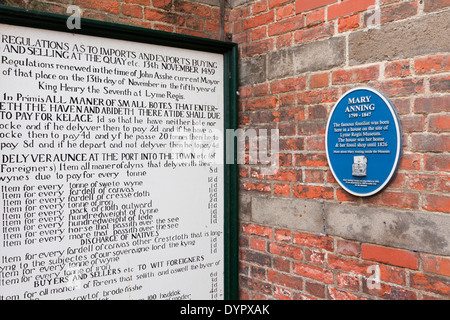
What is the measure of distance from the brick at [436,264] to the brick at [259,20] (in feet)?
5.89

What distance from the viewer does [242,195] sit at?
2.93 metres

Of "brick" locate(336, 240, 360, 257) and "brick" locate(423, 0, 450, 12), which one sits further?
"brick" locate(336, 240, 360, 257)

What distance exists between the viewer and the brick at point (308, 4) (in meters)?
2.39

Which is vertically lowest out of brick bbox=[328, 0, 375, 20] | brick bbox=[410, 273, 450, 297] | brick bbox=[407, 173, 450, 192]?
brick bbox=[410, 273, 450, 297]

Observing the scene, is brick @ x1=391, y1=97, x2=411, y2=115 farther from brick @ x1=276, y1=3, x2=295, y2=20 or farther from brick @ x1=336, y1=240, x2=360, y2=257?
brick @ x1=276, y1=3, x2=295, y2=20

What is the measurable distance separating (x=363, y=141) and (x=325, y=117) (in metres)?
0.30

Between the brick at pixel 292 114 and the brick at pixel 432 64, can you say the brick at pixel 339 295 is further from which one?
the brick at pixel 432 64

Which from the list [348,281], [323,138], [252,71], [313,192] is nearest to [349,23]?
[323,138]

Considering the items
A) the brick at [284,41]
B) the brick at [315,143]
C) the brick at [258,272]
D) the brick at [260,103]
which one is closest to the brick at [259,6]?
the brick at [284,41]

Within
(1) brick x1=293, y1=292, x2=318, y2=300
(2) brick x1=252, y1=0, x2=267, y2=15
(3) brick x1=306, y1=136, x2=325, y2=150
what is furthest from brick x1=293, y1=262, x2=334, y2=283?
(2) brick x1=252, y1=0, x2=267, y2=15

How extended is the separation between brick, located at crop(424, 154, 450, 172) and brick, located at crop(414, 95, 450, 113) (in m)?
0.22

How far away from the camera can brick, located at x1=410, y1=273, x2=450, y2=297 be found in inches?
73.4
